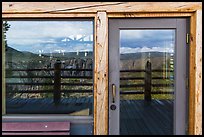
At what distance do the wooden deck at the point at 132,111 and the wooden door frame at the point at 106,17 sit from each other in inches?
8.8

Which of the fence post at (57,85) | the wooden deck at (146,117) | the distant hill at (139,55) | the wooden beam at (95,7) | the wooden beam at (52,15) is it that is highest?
the wooden beam at (95,7)

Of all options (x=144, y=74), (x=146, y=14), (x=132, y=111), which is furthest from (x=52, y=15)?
(x=132, y=111)

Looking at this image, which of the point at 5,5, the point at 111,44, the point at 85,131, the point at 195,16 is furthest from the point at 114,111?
the point at 5,5

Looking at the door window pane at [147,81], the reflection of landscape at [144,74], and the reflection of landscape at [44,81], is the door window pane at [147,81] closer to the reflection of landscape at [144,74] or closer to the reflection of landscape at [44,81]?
the reflection of landscape at [144,74]

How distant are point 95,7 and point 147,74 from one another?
0.93m

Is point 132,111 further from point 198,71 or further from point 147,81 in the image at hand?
point 198,71

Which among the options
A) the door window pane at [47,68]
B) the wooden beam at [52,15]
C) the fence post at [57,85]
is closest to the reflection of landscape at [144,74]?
the door window pane at [47,68]

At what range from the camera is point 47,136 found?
3.42 m

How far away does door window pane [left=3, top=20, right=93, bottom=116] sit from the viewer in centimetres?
370

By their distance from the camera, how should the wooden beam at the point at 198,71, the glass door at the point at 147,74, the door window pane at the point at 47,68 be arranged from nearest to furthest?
the wooden beam at the point at 198,71 < the glass door at the point at 147,74 < the door window pane at the point at 47,68

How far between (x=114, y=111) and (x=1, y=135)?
1229mm

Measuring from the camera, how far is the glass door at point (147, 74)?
3.59 metres

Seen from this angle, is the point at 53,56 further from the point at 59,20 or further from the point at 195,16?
the point at 195,16

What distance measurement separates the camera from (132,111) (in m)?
3.67
